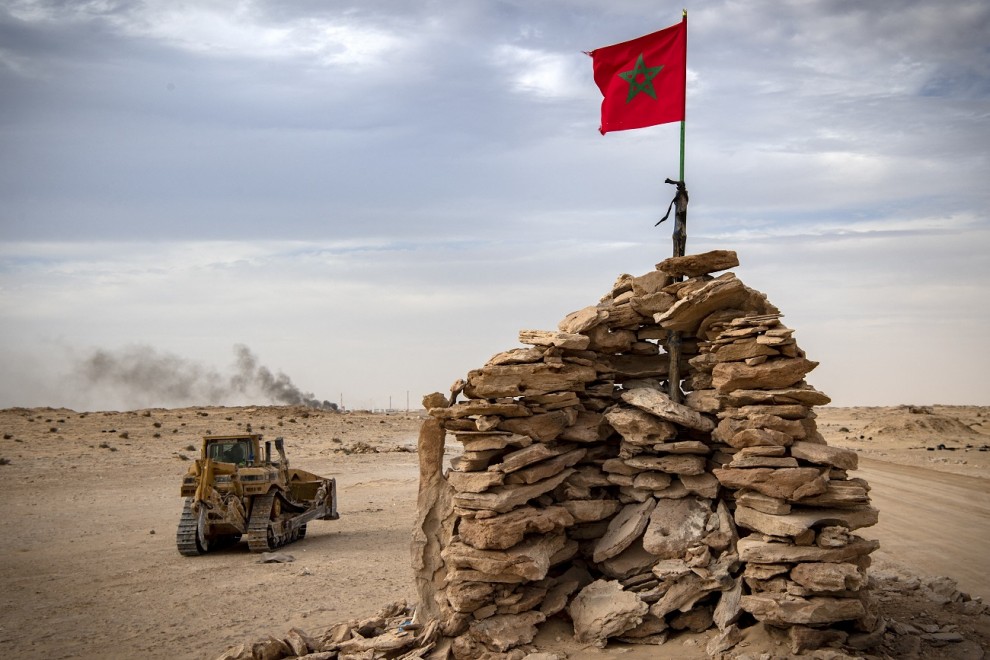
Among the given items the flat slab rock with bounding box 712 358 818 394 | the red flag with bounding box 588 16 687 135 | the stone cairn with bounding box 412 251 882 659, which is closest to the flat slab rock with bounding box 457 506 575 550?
the stone cairn with bounding box 412 251 882 659

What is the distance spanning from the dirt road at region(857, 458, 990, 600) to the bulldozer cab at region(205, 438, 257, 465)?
15225 mm

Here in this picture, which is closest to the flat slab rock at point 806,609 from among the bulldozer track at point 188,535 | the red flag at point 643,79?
the red flag at point 643,79

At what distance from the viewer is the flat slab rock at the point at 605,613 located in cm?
1088

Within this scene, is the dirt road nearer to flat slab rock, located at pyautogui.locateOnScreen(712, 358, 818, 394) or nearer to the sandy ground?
the sandy ground

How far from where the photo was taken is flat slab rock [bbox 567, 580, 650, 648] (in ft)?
35.7

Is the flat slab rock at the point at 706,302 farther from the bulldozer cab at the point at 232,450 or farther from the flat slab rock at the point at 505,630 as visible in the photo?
the bulldozer cab at the point at 232,450

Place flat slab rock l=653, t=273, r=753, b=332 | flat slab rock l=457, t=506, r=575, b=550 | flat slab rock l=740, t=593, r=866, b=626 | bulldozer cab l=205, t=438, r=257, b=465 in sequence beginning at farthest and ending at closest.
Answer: bulldozer cab l=205, t=438, r=257, b=465 < flat slab rock l=653, t=273, r=753, b=332 < flat slab rock l=457, t=506, r=575, b=550 < flat slab rock l=740, t=593, r=866, b=626

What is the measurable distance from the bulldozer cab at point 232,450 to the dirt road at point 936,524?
15225 mm

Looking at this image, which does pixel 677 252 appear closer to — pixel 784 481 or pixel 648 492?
pixel 648 492

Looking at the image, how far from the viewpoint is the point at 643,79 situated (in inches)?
525

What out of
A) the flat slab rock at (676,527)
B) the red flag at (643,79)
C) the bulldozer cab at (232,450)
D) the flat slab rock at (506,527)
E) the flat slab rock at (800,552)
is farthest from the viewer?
the bulldozer cab at (232,450)

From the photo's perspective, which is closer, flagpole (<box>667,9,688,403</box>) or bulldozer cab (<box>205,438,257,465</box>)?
flagpole (<box>667,9,688,403</box>)

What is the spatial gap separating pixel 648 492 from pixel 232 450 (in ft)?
43.7

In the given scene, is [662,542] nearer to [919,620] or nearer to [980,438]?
[919,620]
